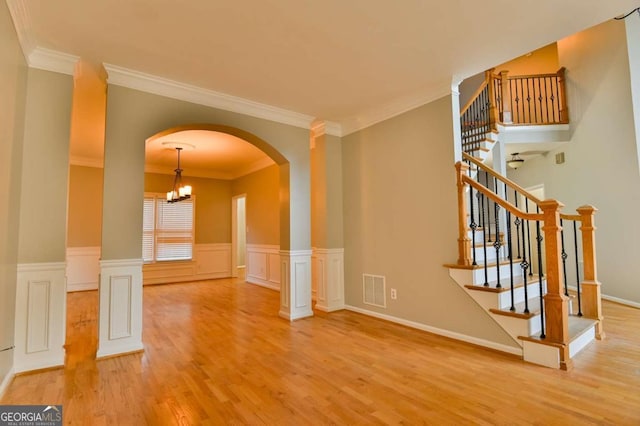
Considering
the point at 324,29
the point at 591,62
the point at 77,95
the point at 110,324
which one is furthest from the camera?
the point at 591,62

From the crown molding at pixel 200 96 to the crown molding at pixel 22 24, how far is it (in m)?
0.56

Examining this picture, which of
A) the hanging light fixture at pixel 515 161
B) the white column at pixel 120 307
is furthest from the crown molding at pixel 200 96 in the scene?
the hanging light fixture at pixel 515 161

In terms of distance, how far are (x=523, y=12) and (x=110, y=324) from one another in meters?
4.46

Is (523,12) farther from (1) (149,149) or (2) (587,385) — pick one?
(1) (149,149)

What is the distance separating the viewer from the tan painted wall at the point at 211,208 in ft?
26.3

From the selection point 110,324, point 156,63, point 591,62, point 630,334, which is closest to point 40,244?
point 110,324

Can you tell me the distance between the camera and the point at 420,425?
6.18 feet

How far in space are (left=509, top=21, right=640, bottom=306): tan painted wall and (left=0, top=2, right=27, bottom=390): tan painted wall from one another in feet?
23.4

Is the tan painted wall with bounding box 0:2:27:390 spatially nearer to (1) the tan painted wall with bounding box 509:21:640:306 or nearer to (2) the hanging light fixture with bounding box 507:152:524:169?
(1) the tan painted wall with bounding box 509:21:640:306

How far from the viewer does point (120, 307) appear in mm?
3084

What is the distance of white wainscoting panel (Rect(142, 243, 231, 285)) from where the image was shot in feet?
24.1

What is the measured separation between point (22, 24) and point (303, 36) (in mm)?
2203

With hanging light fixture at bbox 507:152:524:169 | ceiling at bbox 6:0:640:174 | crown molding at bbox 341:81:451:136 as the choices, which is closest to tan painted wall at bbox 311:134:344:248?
crown molding at bbox 341:81:451:136

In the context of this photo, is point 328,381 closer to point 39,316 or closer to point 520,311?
point 520,311
